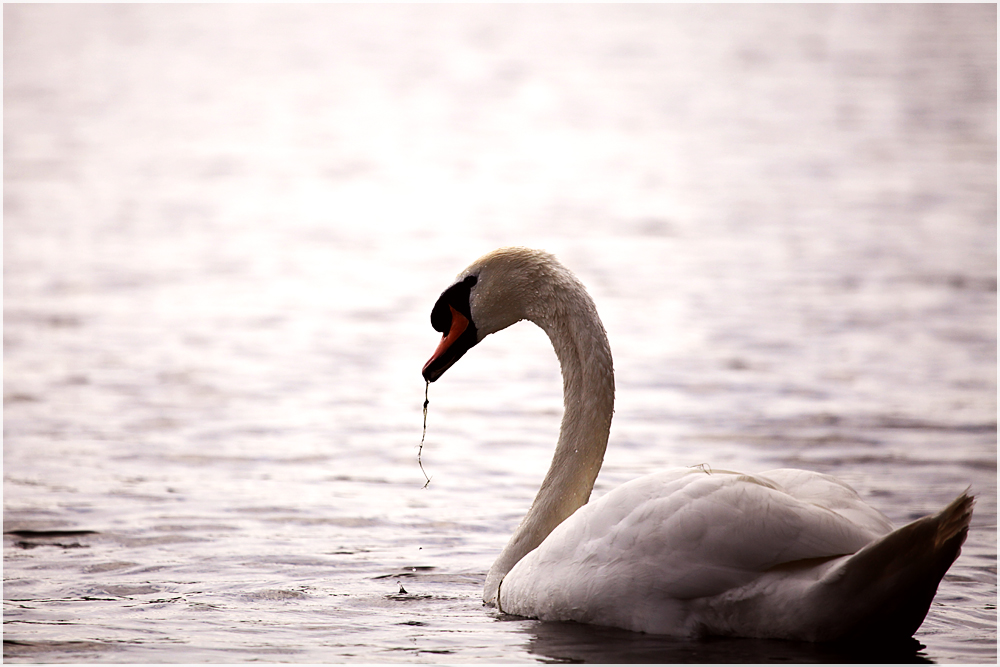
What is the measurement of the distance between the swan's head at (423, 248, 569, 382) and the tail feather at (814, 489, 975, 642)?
2145 millimetres

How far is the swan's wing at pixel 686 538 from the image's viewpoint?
5.09m

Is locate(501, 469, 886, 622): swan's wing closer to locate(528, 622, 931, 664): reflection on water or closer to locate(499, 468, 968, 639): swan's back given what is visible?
locate(499, 468, 968, 639): swan's back

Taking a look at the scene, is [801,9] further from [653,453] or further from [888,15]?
[653,453]

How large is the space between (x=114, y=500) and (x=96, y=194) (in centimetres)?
1124

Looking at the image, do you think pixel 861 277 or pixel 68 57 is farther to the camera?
pixel 68 57

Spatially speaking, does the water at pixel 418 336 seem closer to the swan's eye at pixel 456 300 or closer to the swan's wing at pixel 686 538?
the swan's wing at pixel 686 538

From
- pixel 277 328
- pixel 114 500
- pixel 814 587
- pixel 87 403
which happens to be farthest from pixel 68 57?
pixel 814 587

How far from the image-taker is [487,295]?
21.7 ft

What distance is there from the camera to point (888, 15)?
46.8m

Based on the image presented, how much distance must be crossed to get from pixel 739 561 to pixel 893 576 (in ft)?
1.69

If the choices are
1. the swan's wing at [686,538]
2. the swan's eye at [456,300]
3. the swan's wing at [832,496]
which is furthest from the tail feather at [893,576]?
the swan's eye at [456,300]

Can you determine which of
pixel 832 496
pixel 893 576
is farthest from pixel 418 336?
pixel 893 576

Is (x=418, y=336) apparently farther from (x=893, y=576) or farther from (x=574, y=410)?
(x=893, y=576)

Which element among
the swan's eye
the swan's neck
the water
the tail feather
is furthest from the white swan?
the swan's eye
